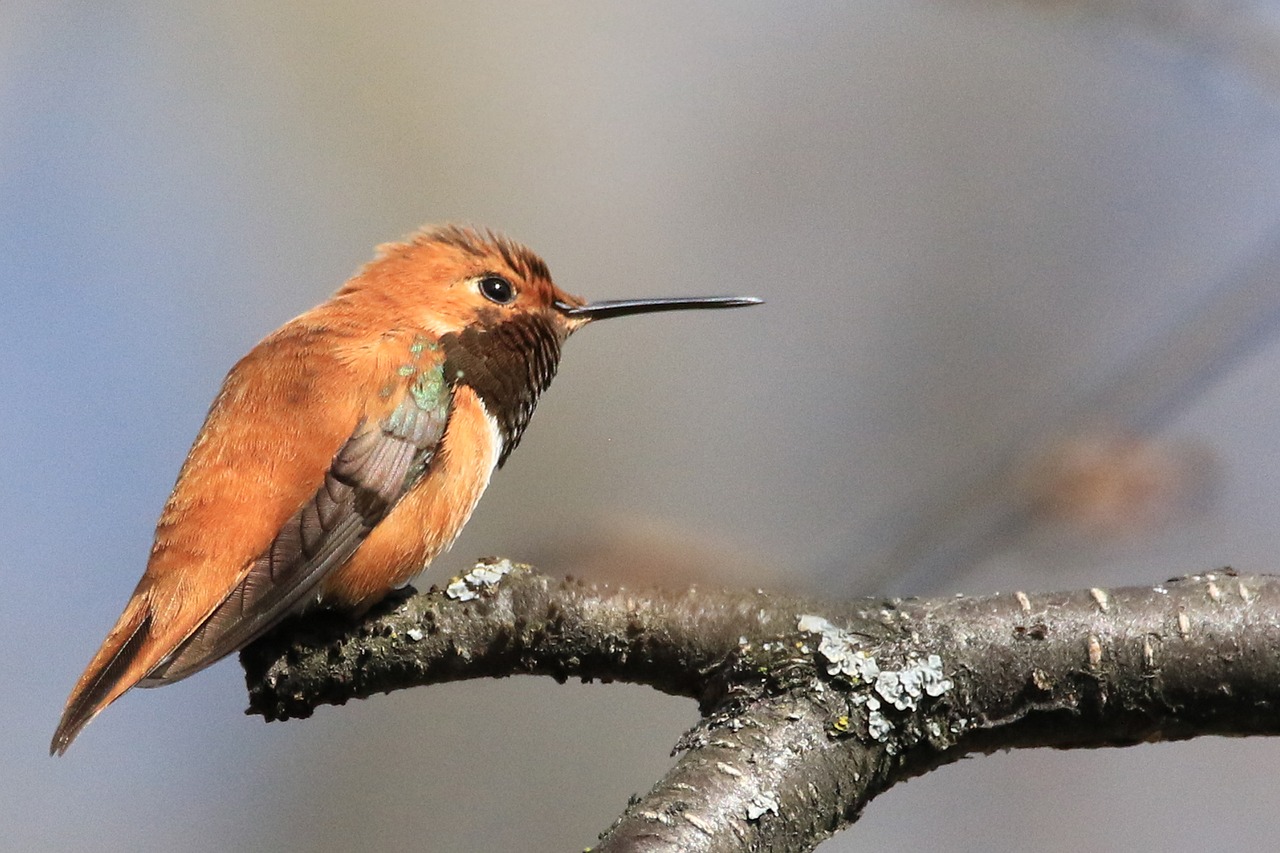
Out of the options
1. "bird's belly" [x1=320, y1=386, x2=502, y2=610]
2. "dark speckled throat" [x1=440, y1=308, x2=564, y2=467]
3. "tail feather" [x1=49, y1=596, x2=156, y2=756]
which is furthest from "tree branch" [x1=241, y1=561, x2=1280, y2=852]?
"dark speckled throat" [x1=440, y1=308, x2=564, y2=467]

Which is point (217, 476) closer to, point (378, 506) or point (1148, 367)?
point (378, 506)

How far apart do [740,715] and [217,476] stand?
1.71 metres

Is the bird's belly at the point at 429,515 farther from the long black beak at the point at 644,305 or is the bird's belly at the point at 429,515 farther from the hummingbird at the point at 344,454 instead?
the long black beak at the point at 644,305

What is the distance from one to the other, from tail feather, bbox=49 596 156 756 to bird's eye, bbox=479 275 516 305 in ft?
5.31

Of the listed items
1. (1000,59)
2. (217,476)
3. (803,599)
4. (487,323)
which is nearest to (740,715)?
(803,599)

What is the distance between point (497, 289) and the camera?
4.38 meters

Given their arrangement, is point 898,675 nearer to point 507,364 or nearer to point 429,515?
point 429,515

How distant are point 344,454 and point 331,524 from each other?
230mm

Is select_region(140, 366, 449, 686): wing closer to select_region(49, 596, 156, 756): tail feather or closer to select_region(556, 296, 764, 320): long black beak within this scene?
select_region(49, 596, 156, 756): tail feather

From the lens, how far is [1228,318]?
1994 millimetres

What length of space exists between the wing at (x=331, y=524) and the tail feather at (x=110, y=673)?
0.06m

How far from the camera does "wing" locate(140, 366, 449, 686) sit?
307 cm

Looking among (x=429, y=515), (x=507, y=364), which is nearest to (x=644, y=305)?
(x=507, y=364)

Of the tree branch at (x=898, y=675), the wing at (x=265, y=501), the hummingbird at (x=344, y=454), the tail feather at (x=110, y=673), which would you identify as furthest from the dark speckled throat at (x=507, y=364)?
the tree branch at (x=898, y=675)
